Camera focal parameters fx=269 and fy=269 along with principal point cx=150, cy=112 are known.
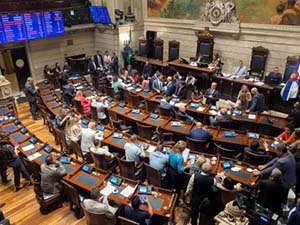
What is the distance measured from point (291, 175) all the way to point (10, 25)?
438 inches

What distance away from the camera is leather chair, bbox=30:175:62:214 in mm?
5117

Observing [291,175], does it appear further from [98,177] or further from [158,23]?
[158,23]

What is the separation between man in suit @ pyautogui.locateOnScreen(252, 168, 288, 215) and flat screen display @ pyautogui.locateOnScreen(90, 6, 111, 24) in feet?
38.2

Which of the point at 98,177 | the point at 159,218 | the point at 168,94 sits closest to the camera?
the point at 159,218

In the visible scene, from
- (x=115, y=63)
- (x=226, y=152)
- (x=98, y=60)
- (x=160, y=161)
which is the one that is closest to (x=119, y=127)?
(x=160, y=161)

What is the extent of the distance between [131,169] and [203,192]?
68.2 inches

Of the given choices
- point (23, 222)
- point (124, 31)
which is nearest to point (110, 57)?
point (124, 31)

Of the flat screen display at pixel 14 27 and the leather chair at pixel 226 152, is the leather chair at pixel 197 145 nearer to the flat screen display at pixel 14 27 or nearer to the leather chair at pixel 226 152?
the leather chair at pixel 226 152

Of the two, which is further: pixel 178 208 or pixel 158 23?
pixel 158 23

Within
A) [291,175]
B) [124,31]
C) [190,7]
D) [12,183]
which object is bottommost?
[12,183]

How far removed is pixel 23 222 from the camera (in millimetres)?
5184

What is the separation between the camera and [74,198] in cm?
493

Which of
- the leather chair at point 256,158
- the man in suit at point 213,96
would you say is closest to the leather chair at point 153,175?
the leather chair at point 256,158

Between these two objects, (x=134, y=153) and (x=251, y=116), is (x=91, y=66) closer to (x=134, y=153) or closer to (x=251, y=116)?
(x=251, y=116)
